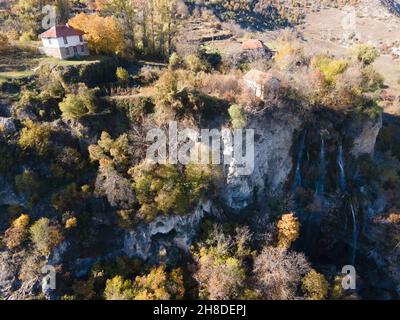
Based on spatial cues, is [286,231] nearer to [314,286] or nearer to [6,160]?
[314,286]

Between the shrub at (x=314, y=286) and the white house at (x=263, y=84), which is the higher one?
the white house at (x=263, y=84)

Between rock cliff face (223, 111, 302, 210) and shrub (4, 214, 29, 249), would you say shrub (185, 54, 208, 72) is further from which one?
shrub (4, 214, 29, 249)

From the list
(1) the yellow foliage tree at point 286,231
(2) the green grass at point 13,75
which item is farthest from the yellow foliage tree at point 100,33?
(1) the yellow foliage tree at point 286,231

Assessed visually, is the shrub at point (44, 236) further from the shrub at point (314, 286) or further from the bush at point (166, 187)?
the shrub at point (314, 286)

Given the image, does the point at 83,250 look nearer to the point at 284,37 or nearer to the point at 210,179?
the point at 210,179

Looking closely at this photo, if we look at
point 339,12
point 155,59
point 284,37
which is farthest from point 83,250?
point 339,12

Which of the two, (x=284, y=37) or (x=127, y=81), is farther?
(x=284, y=37)

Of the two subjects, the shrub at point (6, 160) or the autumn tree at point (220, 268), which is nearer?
the autumn tree at point (220, 268)

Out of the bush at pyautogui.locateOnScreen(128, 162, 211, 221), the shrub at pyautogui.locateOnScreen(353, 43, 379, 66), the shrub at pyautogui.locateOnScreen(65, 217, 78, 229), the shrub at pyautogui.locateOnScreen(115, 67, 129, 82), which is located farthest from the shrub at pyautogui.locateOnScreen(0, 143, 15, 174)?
the shrub at pyautogui.locateOnScreen(353, 43, 379, 66)
